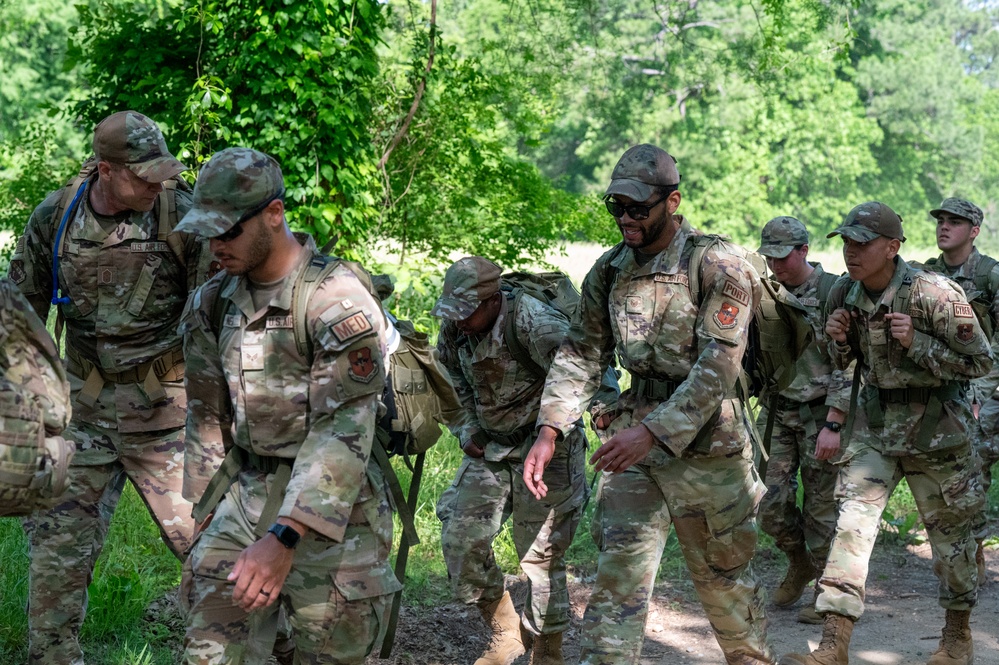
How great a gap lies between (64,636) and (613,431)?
2.50 meters

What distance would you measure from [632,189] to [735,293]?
594 millimetres

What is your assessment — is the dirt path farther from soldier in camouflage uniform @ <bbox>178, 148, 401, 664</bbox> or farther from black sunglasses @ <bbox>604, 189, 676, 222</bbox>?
black sunglasses @ <bbox>604, 189, 676, 222</bbox>

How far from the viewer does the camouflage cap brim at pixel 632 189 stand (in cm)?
481

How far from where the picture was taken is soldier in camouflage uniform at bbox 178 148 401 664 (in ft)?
12.1

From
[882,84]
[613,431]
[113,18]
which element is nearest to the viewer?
[613,431]

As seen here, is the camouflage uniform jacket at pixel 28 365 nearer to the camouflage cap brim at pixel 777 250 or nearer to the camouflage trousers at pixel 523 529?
the camouflage trousers at pixel 523 529

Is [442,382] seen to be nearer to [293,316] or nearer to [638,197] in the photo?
[293,316]

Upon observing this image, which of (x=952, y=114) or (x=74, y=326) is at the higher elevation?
(x=74, y=326)

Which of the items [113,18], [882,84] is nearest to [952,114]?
[882,84]

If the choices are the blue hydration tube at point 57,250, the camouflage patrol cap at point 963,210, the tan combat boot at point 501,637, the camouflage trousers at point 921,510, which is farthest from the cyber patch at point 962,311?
the blue hydration tube at point 57,250

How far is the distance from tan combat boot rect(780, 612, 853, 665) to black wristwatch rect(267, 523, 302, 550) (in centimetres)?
327

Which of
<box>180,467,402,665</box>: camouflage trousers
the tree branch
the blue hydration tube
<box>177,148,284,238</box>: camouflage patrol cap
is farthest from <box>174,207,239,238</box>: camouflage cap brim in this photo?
the tree branch

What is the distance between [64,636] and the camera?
5012 mm

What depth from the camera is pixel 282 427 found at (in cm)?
385
